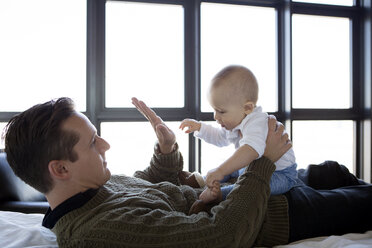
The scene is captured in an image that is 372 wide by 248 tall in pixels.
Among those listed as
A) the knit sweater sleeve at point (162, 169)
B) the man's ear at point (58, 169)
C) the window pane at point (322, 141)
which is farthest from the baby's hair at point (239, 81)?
the window pane at point (322, 141)

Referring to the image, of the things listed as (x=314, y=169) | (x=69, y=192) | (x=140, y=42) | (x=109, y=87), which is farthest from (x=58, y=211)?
(x=140, y=42)

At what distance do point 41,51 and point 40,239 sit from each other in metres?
2.36

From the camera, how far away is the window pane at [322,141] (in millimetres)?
3594

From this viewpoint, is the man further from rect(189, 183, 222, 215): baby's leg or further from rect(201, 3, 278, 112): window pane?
rect(201, 3, 278, 112): window pane

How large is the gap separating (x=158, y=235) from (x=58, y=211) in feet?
1.23

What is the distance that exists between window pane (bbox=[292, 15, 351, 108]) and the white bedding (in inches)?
104

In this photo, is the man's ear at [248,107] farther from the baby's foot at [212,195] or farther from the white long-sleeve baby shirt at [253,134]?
the baby's foot at [212,195]

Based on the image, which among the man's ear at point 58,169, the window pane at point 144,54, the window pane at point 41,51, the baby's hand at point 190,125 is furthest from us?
the window pane at point 144,54

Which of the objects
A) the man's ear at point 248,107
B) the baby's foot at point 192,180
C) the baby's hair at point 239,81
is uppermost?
the baby's hair at point 239,81

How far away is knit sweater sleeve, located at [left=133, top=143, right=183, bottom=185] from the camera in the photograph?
61.7 inches

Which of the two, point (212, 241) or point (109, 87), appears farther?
point (109, 87)

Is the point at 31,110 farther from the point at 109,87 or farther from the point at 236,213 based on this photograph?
the point at 109,87

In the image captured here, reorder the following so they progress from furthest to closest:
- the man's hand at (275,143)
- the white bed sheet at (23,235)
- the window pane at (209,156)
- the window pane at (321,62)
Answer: the window pane at (321,62), the window pane at (209,156), the man's hand at (275,143), the white bed sheet at (23,235)

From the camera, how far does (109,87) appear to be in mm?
3121
